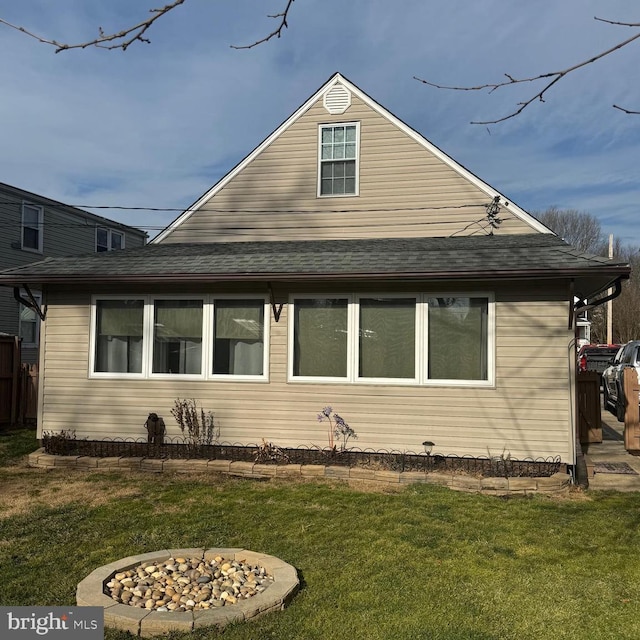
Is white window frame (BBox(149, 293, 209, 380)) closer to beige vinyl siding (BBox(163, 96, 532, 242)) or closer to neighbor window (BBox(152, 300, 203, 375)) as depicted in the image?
neighbor window (BBox(152, 300, 203, 375))

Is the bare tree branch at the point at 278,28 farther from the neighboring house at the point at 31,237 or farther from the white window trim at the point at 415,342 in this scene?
A: the neighboring house at the point at 31,237

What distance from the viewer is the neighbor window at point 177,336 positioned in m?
8.73

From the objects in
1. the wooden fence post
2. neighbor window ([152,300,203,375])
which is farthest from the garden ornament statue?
the wooden fence post

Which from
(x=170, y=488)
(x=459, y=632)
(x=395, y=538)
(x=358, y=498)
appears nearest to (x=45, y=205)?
(x=170, y=488)

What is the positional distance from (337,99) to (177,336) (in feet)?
18.2

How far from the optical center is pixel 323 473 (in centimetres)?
763

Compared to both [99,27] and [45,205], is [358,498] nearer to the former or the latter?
[99,27]

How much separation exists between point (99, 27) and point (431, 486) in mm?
5976

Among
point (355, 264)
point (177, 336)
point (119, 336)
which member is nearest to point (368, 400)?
point (355, 264)

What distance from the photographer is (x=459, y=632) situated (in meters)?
3.54

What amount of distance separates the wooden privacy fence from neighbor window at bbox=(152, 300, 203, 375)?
4498 millimetres

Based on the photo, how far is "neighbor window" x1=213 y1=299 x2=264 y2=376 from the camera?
28.1ft

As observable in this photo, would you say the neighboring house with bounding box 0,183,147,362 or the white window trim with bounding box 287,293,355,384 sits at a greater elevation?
the neighboring house with bounding box 0,183,147,362

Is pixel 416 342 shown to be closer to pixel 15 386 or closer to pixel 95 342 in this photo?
pixel 95 342
